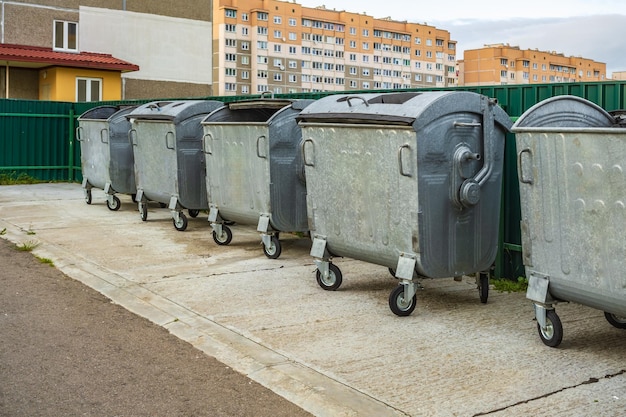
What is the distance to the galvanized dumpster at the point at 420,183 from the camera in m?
5.75

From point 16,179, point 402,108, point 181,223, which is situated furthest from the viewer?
point 16,179

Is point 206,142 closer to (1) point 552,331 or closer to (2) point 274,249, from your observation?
(2) point 274,249

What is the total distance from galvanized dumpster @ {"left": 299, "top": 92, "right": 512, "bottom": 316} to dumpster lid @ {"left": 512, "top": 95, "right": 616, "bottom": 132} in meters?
0.74

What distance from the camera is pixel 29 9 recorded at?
87.1 feet

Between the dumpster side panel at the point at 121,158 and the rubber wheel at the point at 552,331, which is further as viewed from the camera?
the dumpster side panel at the point at 121,158

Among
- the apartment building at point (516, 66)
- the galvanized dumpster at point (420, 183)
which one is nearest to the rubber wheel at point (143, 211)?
the galvanized dumpster at point (420, 183)

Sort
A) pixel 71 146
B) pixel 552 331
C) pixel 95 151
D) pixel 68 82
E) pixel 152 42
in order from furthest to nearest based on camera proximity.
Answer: pixel 152 42 → pixel 68 82 → pixel 71 146 → pixel 95 151 → pixel 552 331

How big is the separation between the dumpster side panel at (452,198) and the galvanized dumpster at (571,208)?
0.73 meters

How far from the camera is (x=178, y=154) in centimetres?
988

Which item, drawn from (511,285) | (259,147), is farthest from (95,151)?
(511,285)

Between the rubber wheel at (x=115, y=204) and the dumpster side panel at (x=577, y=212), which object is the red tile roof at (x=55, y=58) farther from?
the dumpster side panel at (x=577, y=212)

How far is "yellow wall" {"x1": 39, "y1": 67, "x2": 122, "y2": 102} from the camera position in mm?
25453

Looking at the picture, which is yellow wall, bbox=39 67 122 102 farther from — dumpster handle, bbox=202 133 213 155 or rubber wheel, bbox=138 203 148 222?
dumpster handle, bbox=202 133 213 155

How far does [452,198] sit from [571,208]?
113 centimetres
